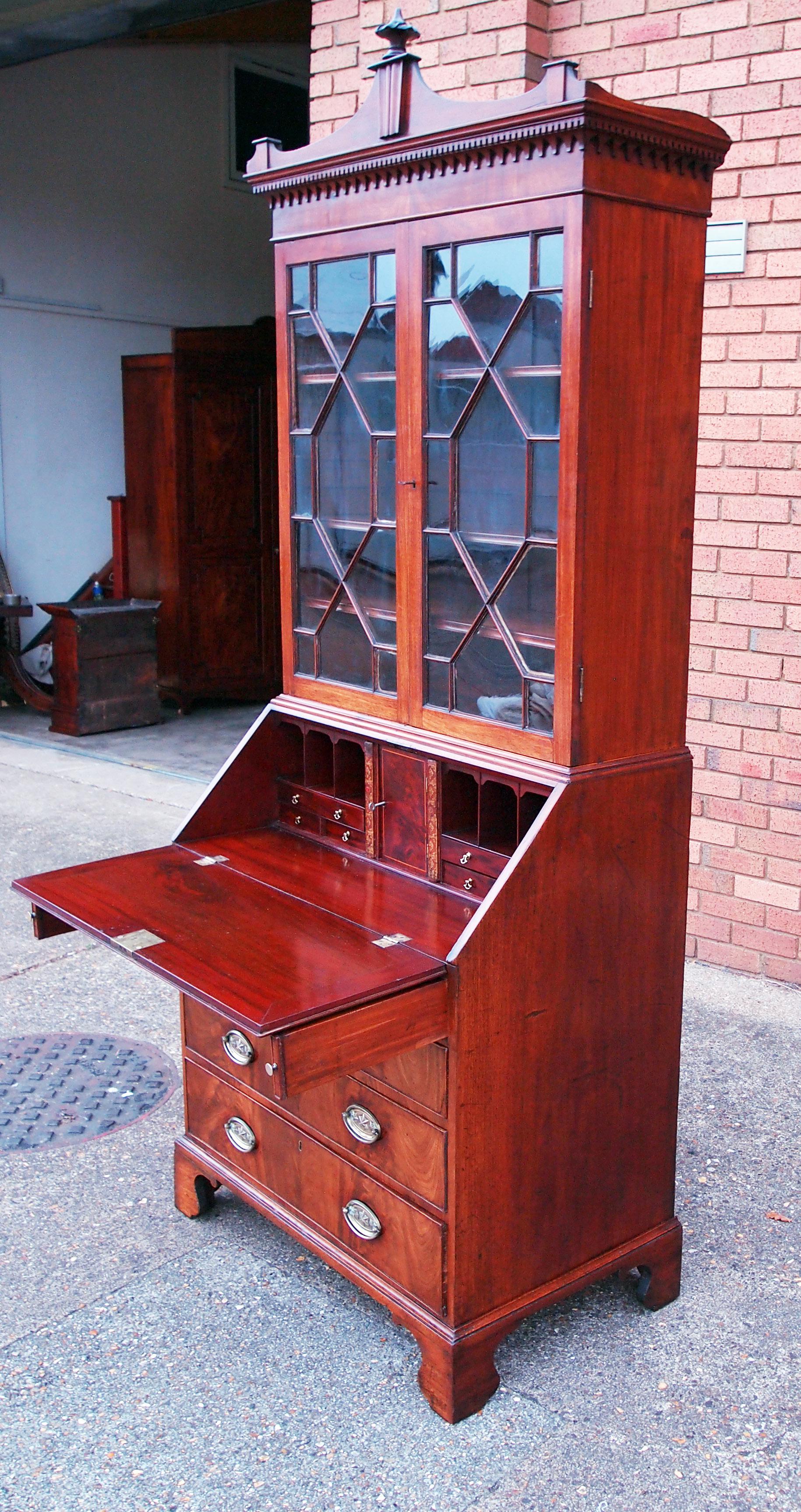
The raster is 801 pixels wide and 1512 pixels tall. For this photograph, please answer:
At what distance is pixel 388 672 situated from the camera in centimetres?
252

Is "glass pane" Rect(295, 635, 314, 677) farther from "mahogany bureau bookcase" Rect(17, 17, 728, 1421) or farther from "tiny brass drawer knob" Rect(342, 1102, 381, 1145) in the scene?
"tiny brass drawer knob" Rect(342, 1102, 381, 1145)

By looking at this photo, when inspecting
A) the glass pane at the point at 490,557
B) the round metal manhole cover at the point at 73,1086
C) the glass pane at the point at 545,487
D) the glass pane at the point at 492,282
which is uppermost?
the glass pane at the point at 492,282

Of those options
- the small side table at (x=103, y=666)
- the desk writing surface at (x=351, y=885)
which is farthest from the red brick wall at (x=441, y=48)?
the small side table at (x=103, y=666)

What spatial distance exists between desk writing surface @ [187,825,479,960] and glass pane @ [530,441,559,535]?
676 millimetres

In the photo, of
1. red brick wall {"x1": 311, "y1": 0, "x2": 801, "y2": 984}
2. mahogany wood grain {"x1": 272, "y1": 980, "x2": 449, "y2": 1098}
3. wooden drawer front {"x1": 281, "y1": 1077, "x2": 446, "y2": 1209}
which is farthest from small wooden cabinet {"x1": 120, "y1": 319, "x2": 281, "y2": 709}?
mahogany wood grain {"x1": 272, "y1": 980, "x2": 449, "y2": 1098}

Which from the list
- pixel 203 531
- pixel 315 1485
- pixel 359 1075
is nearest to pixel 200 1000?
pixel 359 1075

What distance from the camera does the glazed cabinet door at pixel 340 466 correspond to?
2420 millimetres

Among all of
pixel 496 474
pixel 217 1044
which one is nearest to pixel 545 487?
pixel 496 474

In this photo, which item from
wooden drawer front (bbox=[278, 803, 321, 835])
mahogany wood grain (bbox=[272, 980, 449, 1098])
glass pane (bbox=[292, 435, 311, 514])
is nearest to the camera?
mahogany wood grain (bbox=[272, 980, 449, 1098])

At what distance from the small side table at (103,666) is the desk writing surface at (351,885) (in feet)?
15.1

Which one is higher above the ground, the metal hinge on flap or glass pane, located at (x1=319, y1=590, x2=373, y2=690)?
glass pane, located at (x1=319, y1=590, x2=373, y2=690)

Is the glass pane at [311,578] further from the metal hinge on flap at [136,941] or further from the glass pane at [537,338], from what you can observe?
the metal hinge on flap at [136,941]

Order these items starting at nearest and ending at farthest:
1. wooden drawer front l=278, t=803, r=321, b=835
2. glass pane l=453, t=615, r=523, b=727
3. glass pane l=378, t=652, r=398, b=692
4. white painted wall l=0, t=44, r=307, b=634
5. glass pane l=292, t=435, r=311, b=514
→ glass pane l=453, t=615, r=523, b=727 < glass pane l=378, t=652, r=398, b=692 < glass pane l=292, t=435, r=311, b=514 < wooden drawer front l=278, t=803, r=321, b=835 < white painted wall l=0, t=44, r=307, b=634

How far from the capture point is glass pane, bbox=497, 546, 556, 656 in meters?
2.19
